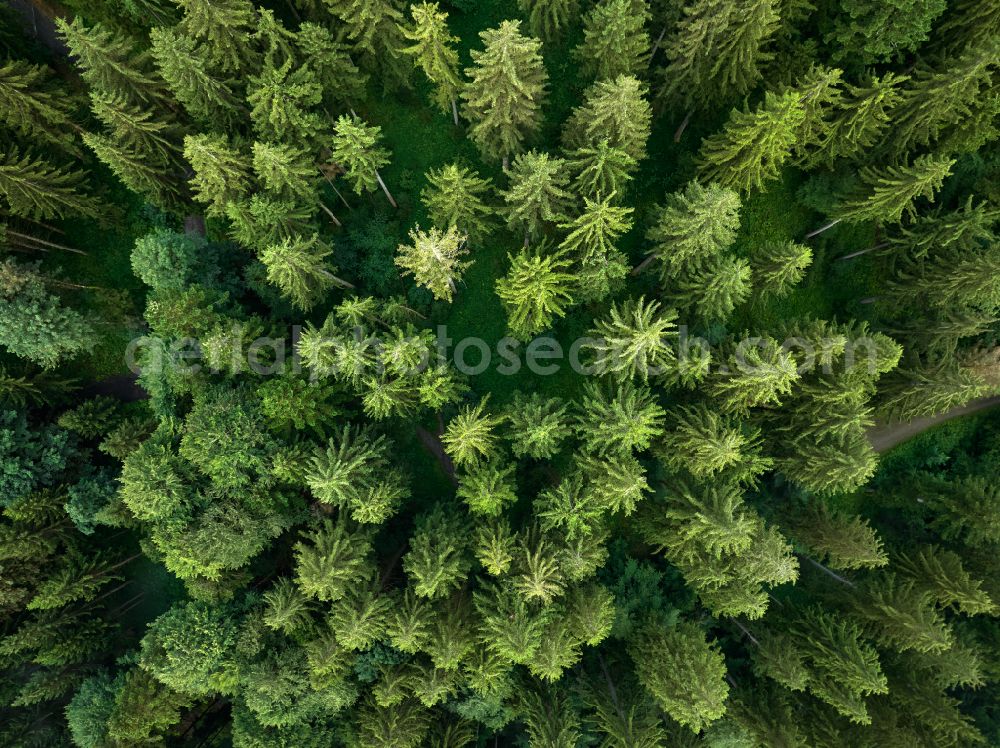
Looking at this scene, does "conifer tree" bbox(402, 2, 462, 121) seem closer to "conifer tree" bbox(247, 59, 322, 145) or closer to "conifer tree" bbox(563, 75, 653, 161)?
"conifer tree" bbox(247, 59, 322, 145)

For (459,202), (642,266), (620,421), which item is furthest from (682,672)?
(459,202)

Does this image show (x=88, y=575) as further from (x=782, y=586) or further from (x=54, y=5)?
(x=782, y=586)

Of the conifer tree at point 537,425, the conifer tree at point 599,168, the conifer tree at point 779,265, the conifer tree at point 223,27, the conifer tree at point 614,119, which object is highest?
the conifer tree at point 223,27

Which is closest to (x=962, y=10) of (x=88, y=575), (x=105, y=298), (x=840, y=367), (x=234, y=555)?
(x=840, y=367)

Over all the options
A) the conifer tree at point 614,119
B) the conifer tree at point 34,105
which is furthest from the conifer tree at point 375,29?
the conifer tree at point 34,105

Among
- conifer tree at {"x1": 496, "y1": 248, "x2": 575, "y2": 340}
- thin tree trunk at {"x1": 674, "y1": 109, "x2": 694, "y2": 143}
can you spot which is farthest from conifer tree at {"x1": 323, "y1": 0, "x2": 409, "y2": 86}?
thin tree trunk at {"x1": 674, "y1": 109, "x2": 694, "y2": 143}

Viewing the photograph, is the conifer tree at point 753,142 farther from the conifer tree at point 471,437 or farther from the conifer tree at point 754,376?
the conifer tree at point 471,437

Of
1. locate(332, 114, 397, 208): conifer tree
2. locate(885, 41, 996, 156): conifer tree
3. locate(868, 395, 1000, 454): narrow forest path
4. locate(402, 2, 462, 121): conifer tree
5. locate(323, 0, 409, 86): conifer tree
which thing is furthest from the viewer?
locate(868, 395, 1000, 454): narrow forest path
